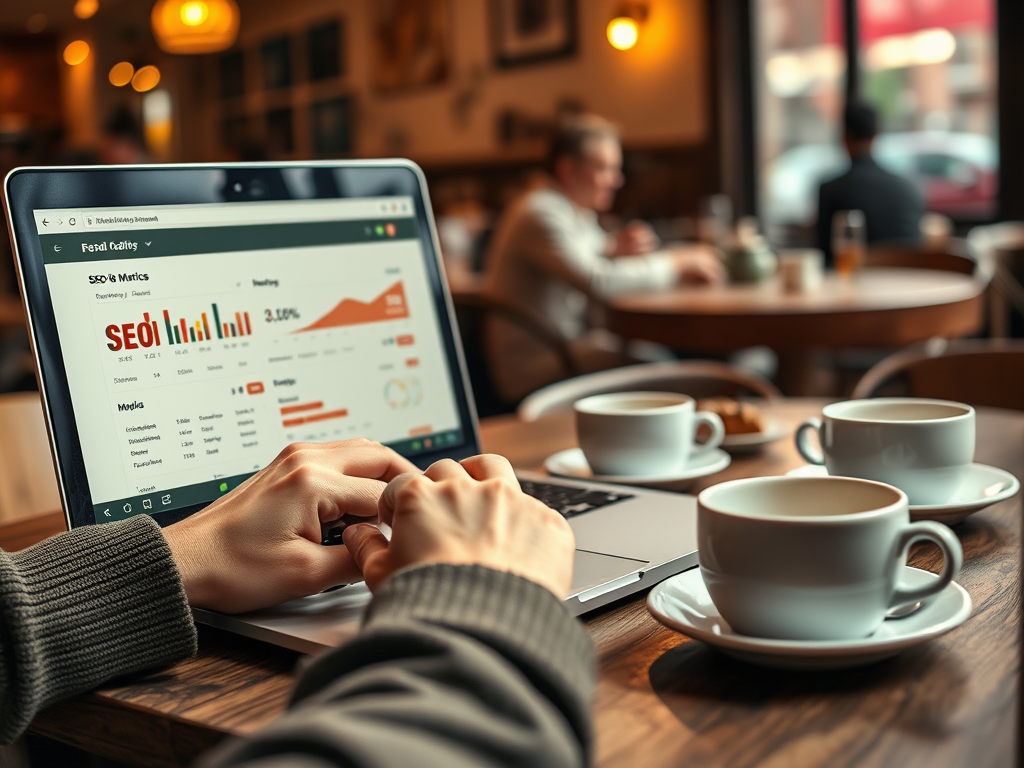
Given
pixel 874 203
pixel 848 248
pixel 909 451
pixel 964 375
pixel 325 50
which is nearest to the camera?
pixel 909 451

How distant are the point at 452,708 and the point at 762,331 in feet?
6.85

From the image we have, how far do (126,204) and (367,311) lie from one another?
205mm

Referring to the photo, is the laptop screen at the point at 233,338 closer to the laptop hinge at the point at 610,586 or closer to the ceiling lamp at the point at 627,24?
the laptop hinge at the point at 610,586

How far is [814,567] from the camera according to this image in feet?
1.60

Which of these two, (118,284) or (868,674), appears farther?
(118,284)

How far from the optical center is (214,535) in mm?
616

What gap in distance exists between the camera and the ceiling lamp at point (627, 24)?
576cm

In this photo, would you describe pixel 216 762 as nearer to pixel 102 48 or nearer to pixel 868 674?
pixel 868 674

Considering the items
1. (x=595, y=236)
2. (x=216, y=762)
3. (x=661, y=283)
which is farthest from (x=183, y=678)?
(x=595, y=236)

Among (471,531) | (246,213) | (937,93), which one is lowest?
(471,531)

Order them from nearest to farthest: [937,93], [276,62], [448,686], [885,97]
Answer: [448,686]
[937,93]
[885,97]
[276,62]

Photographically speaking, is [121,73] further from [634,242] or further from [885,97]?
[634,242]

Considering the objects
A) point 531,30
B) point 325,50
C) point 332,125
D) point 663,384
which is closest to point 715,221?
point 531,30

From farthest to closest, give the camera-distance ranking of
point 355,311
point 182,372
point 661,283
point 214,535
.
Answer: point 661,283
point 355,311
point 182,372
point 214,535
